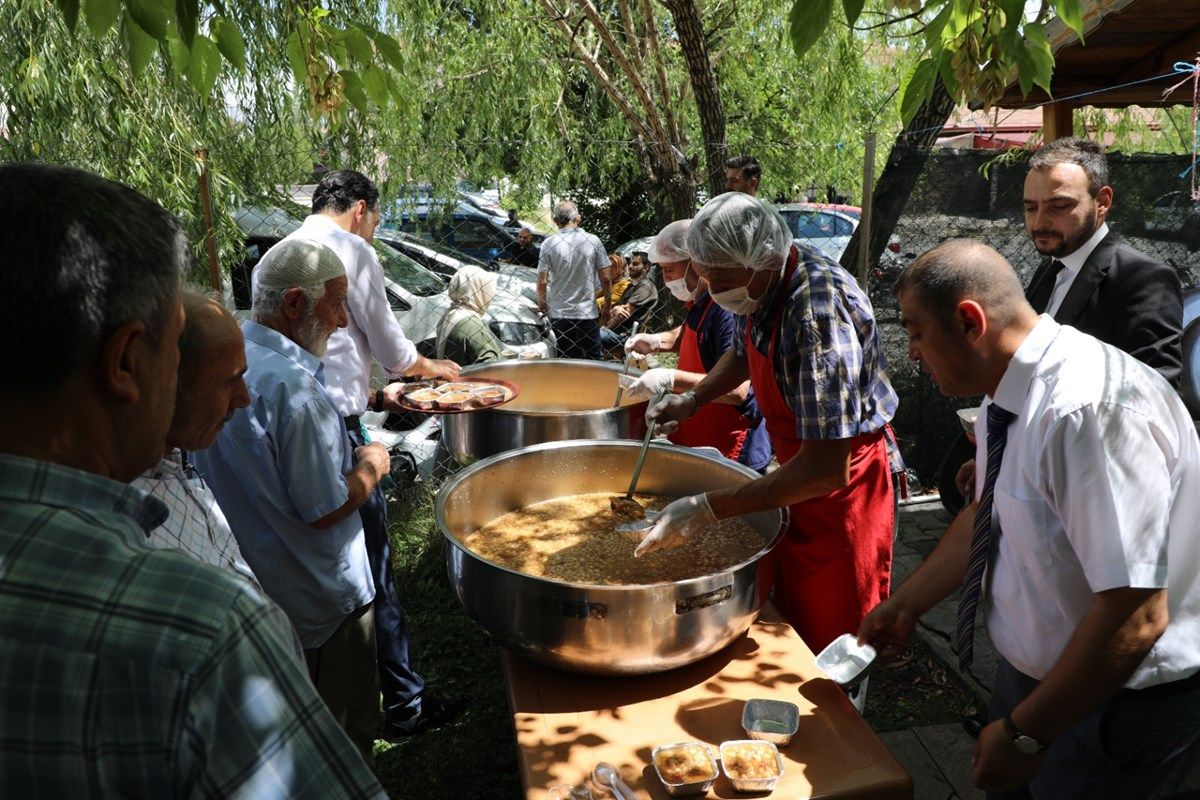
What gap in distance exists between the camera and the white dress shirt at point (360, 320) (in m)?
3.84

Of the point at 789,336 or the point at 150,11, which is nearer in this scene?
the point at 150,11

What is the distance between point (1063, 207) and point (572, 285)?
17.3 feet

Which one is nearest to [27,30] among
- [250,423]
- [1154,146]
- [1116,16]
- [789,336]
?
[250,423]

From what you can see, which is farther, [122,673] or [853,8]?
[853,8]

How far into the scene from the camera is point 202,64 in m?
2.21

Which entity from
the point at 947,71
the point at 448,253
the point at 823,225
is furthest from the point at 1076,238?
the point at 823,225

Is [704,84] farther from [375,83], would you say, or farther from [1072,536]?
[1072,536]

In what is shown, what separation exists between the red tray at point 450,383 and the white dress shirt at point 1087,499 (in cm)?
220

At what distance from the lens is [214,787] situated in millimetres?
817

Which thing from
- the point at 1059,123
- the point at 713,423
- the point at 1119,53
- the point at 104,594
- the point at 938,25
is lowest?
the point at 713,423

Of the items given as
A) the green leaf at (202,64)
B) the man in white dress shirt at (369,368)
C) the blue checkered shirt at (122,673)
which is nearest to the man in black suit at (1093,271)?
the man in white dress shirt at (369,368)

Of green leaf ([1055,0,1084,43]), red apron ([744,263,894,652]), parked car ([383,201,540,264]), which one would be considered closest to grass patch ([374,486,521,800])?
red apron ([744,263,894,652])

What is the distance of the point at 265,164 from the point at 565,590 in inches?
246

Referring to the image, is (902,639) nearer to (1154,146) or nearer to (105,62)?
(105,62)
